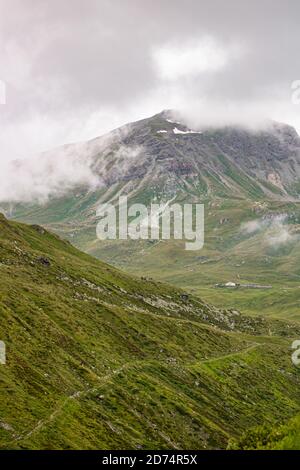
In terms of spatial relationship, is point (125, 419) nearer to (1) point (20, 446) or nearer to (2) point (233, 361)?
(1) point (20, 446)

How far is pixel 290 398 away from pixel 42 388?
112442mm

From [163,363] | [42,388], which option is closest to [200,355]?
[163,363]

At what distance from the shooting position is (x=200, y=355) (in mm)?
186750

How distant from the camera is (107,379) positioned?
5207 inches

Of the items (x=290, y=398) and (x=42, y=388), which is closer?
(x=42, y=388)

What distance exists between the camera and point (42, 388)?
363 feet

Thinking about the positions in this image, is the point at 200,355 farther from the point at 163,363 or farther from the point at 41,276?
the point at 41,276

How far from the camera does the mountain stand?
105 m

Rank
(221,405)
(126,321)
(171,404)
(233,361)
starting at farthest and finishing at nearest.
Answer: (233,361) < (126,321) < (221,405) < (171,404)

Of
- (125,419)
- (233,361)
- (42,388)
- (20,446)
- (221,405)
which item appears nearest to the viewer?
(20,446)

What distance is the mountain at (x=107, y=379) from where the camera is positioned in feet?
345

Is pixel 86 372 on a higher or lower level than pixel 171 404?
higher

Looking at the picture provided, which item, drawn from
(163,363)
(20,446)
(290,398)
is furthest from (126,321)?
(20,446)

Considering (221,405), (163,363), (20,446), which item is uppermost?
(20,446)
